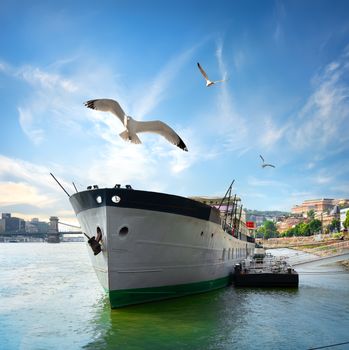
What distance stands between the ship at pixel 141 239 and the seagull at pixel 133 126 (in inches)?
125

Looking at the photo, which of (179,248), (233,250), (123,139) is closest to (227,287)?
(233,250)

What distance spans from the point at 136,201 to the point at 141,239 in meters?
1.57

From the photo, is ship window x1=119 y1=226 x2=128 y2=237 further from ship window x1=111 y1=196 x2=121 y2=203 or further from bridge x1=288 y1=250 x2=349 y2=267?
bridge x1=288 y1=250 x2=349 y2=267

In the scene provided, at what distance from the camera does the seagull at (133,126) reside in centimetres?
1634

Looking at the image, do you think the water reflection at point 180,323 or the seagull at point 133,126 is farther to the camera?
the seagull at point 133,126

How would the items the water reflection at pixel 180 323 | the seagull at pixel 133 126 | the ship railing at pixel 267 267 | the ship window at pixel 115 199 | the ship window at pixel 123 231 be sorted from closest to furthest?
the water reflection at pixel 180 323 → the ship window at pixel 115 199 → the ship window at pixel 123 231 → the seagull at pixel 133 126 → the ship railing at pixel 267 267

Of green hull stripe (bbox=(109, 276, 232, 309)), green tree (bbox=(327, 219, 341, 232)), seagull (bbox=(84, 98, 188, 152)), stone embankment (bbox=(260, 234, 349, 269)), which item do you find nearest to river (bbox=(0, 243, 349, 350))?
green hull stripe (bbox=(109, 276, 232, 309))

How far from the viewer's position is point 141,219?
15422 mm

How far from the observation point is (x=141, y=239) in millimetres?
15492

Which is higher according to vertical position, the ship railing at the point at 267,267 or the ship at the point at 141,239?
the ship at the point at 141,239

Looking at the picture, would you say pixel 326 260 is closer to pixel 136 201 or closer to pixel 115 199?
pixel 136 201

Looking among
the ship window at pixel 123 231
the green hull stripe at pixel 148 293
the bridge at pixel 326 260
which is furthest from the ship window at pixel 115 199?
the bridge at pixel 326 260

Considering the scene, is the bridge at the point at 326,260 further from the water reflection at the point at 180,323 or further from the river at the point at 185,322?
the water reflection at the point at 180,323

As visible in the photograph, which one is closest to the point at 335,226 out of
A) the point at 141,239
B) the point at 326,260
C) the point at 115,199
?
the point at 326,260
